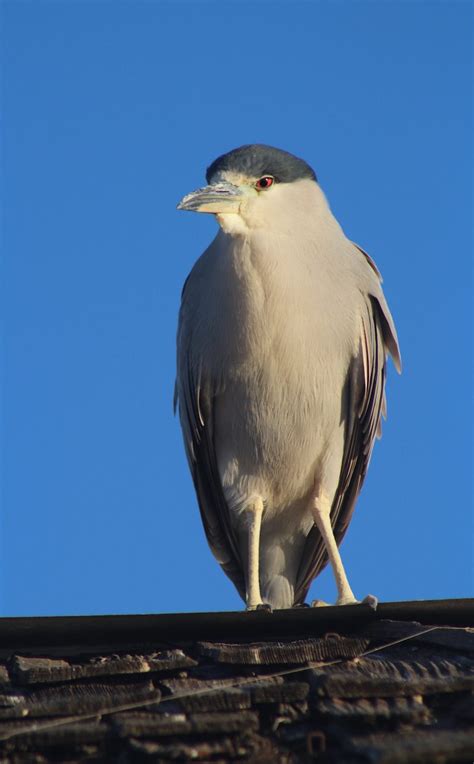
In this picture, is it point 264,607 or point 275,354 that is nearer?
point 264,607

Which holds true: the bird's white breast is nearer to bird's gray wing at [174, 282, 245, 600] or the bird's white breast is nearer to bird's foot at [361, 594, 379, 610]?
bird's gray wing at [174, 282, 245, 600]

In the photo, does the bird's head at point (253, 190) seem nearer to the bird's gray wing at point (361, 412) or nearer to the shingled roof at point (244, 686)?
the bird's gray wing at point (361, 412)

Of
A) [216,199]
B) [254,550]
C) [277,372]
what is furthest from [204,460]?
[216,199]

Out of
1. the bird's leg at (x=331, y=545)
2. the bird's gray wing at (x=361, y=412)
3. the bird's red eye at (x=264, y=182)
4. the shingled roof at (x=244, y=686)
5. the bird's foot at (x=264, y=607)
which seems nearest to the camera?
the shingled roof at (x=244, y=686)

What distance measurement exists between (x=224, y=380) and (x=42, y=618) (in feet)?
7.19

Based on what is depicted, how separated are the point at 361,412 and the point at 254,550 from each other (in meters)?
0.84

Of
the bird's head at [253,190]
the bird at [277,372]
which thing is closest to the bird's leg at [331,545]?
the bird at [277,372]

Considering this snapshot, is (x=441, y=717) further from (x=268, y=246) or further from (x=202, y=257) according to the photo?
(x=202, y=257)

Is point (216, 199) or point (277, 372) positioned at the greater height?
point (216, 199)

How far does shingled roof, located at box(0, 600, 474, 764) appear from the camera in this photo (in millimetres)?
2717

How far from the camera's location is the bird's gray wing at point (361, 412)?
534cm

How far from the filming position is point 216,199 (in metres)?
4.97

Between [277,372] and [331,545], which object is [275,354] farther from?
[331,545]

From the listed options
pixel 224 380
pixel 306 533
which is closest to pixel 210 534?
pixel 306 533
